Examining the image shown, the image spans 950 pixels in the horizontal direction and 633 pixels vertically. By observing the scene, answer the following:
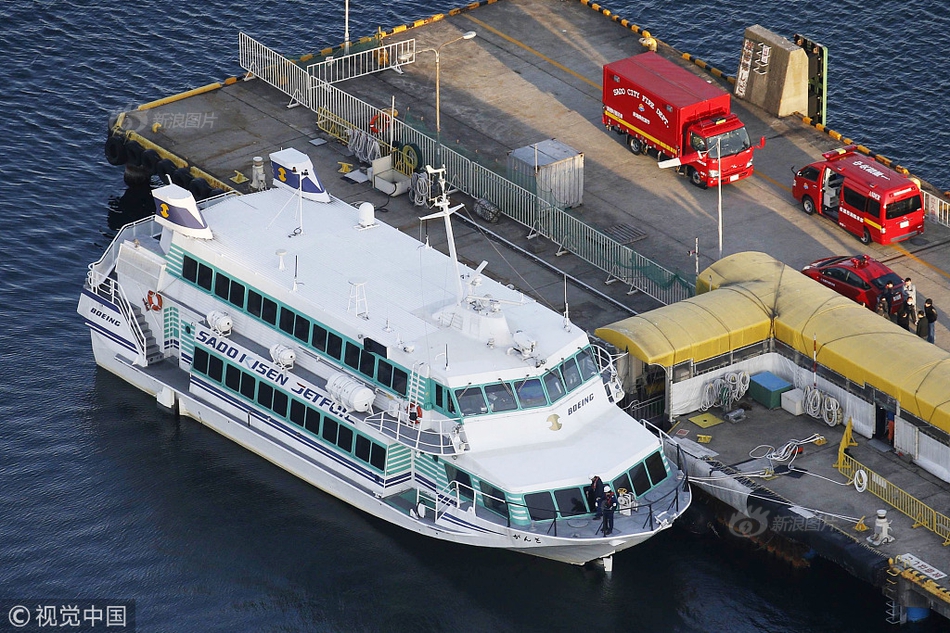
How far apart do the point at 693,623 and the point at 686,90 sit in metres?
25.1

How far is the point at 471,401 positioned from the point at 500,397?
0.82 m

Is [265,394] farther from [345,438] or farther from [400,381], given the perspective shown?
[400,381]

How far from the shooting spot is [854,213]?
224ft

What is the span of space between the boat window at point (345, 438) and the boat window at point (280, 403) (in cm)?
229

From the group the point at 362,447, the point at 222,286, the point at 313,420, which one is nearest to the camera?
the point at 362,447

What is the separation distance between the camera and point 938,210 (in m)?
69.5

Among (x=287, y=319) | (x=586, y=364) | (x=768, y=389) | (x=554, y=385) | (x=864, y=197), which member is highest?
(x=864, y=197)

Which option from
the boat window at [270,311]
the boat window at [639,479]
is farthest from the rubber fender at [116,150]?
the boat window at [639,479]

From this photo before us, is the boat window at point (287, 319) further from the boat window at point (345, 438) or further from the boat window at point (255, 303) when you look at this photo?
the boat window at point (345, 438)

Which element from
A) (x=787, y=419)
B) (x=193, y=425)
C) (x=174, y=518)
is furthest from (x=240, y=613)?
(x=787, y=419)

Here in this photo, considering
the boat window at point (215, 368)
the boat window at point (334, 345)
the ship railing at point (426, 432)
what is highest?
the boat window at point (334, 345)

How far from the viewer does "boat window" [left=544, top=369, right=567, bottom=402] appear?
55.0 m

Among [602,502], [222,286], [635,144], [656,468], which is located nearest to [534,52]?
[635,144]

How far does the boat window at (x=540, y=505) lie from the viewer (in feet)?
175
